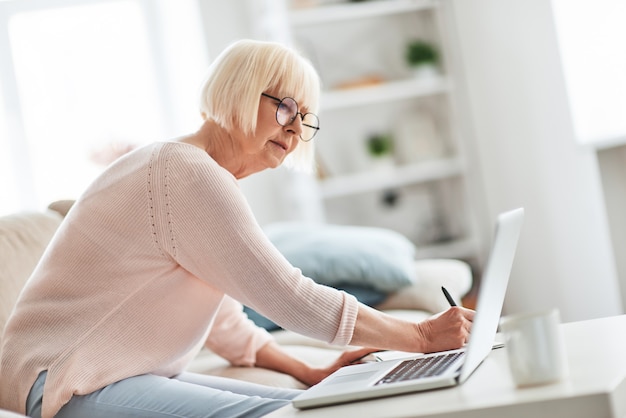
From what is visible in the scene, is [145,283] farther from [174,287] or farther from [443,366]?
[443,366]

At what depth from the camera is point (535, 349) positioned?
1035 millimetres

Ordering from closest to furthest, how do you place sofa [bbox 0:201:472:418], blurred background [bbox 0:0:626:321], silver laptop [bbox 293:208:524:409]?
silver laptop [bbox 293:208:524:409]
sofa [bbox 0:201:472:418]
blurred background [bbox 0:0:626:321]

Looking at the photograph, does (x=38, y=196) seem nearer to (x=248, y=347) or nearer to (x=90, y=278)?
(x=248, y=347)

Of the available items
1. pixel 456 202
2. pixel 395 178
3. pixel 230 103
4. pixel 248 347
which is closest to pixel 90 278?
pixel 230 103

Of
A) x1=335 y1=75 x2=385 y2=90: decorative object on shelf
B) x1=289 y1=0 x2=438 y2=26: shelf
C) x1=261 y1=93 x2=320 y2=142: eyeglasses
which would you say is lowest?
x1=261 y1=93 x2=320 y2=142: eyeglasses

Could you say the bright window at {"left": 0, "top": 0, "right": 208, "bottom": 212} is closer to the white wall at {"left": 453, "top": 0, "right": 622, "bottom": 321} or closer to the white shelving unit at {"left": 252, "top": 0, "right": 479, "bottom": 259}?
the white shelving unit at {"left": 252, "top": 0, "right": 479, "bottom": 259}

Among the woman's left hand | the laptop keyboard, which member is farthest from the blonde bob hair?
the laptop keyboard

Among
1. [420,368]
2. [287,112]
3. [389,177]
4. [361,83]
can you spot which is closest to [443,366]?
[420,368]

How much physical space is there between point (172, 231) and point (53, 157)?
310cm

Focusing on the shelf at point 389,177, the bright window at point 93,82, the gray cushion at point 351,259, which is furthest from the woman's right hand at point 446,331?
the bright window at point 93,82

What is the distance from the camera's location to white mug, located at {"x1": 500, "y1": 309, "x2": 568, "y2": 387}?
3.35ft

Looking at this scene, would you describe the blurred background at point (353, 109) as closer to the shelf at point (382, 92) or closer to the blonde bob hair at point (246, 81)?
the shelf at point (382, 92)

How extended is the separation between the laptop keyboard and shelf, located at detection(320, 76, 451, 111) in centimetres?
284

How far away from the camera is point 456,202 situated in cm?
441
